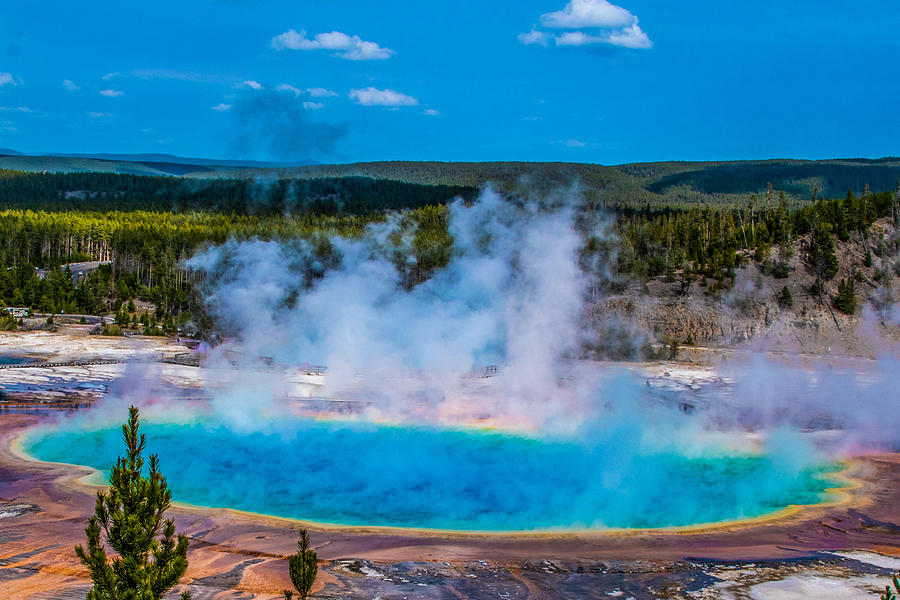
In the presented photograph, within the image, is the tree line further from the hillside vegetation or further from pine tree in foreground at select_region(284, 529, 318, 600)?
pine tree in foreground at select_region(284, 529, 318, 600)

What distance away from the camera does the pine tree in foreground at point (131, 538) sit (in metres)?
6.93

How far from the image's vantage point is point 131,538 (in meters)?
7.00

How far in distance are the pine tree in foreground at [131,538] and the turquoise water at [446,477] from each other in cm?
574

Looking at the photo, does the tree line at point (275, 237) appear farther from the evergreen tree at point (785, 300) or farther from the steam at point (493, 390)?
the steam at point (493, 390)

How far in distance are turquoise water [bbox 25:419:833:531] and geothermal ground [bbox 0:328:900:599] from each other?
72 cm

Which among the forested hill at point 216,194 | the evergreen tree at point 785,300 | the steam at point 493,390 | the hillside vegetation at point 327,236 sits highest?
the forested hill at point 216,194

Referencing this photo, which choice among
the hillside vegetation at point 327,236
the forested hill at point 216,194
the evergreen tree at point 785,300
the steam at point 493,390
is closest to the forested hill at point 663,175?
the forested hill at point 216,194

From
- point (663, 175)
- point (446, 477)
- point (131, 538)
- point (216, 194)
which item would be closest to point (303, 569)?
point (131, 538)

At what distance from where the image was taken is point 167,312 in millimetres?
40000

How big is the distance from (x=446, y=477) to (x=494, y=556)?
3.86 m

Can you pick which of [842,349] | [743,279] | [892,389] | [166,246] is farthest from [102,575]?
[166,246]

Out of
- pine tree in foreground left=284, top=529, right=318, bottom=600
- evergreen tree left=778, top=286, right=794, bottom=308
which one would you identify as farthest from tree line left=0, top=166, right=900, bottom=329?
pine tree in foreground left=284, top=529, right=318, bottom=600

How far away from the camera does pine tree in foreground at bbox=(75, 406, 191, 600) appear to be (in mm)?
6926

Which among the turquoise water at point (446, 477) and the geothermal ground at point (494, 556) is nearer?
the geothermal ground at point (494, 556)
